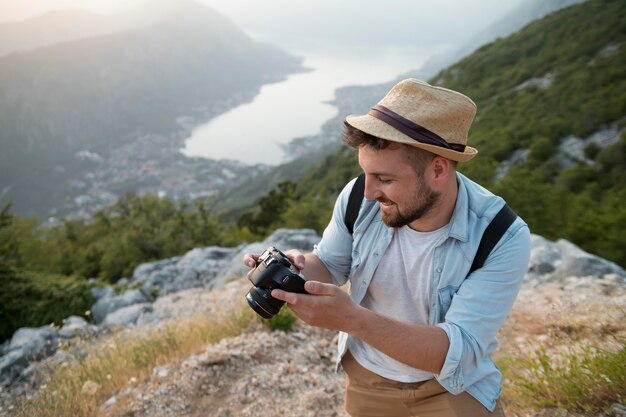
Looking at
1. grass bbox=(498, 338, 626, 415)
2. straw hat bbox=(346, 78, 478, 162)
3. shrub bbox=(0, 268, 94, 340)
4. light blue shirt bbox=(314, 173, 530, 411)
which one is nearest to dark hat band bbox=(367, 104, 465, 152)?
straw hat bbox=(346, 78, 478, 162)

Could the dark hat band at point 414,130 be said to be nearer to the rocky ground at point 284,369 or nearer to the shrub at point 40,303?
the rocky ground at point 284,369

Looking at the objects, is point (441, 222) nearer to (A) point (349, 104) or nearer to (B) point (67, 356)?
(B) point (67, 356)

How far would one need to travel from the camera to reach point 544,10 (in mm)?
163125

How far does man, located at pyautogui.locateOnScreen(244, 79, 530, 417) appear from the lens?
168 centimetres

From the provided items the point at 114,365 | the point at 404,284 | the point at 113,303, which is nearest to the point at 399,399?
the point at 404,284

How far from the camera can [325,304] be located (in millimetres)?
1656

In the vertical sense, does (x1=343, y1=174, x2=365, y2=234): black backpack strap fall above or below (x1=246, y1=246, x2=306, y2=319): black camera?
above

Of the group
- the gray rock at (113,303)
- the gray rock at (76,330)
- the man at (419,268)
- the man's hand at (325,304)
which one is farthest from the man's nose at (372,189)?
the gray rock at (113,303)

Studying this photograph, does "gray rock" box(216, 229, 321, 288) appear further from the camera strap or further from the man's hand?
the camera strap

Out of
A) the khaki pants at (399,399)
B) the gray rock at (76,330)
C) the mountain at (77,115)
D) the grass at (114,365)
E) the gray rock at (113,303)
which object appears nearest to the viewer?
the khaki pants at (399,399)

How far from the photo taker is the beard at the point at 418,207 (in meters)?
1.87

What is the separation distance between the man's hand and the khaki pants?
71 cm

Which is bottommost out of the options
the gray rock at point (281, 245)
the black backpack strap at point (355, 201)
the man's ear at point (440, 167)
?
the gray rock at point (281, 245)

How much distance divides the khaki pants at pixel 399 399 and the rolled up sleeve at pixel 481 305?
0.79ft
